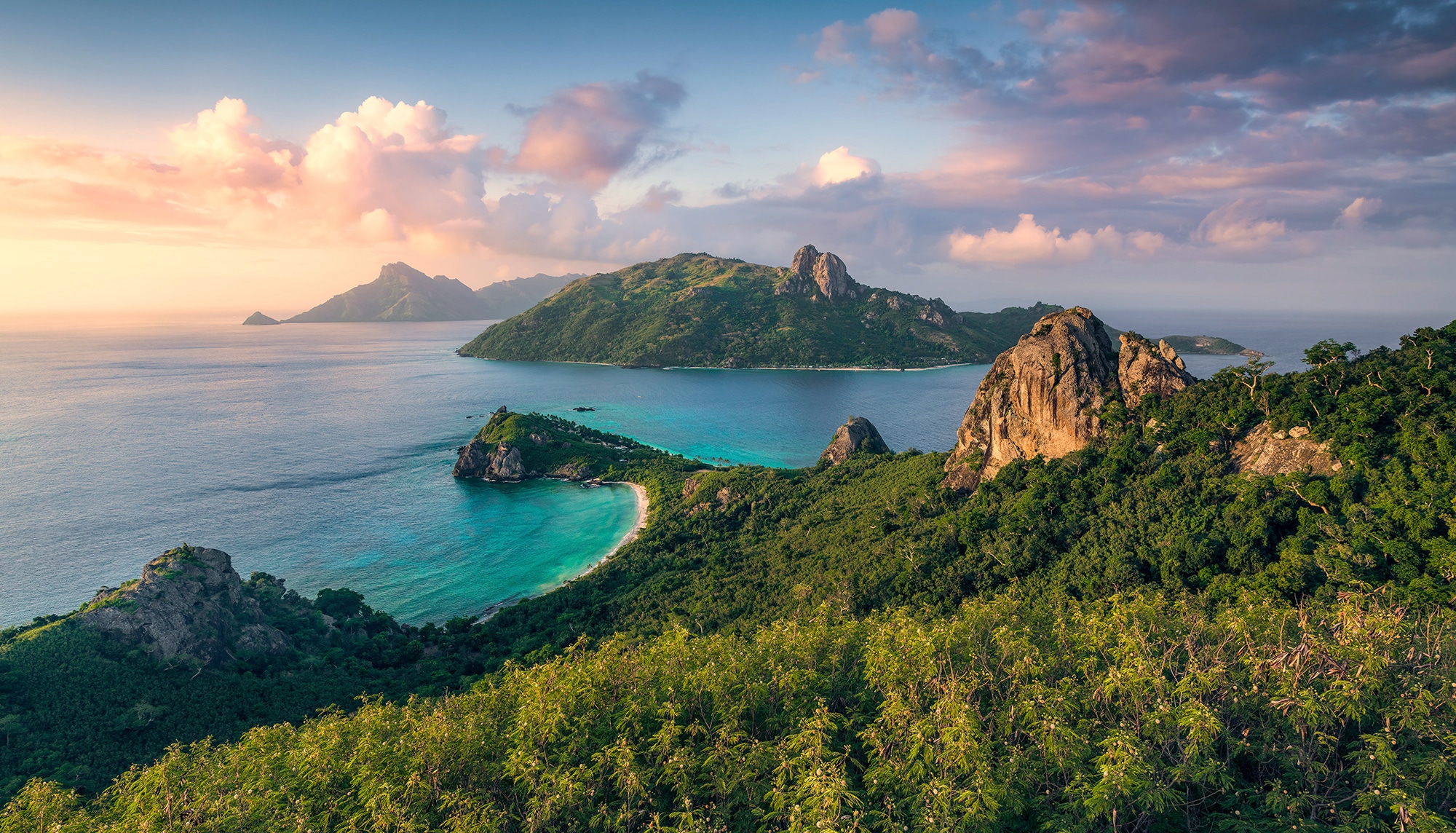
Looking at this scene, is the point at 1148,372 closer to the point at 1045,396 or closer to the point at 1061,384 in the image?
the point at 1061,384

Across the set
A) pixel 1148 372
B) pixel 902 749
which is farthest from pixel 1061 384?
pixel 902 749

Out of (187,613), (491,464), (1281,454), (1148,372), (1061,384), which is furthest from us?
(491,464)

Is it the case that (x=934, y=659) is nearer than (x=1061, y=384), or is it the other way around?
(x=934, y=659)

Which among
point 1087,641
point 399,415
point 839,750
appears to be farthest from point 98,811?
point 399,415

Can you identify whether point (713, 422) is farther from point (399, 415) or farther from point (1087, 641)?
point (1087, 641)

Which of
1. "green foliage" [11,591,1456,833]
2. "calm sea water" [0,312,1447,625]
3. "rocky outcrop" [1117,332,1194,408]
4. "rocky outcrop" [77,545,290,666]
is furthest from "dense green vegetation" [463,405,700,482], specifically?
"green foliage" [11,591,1456,833]

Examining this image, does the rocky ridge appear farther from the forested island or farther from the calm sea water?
the calm sea water

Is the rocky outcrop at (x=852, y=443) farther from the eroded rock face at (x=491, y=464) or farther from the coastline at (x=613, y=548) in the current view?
the eroded rock face at (x=491, y=464)
